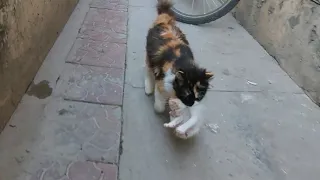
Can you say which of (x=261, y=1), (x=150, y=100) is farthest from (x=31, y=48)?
(x=261, y=1)

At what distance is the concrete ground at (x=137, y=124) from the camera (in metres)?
1.86

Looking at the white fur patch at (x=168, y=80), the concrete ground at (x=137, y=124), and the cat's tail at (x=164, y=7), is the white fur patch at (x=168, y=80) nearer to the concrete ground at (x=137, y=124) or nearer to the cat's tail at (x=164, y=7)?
the concrete ground at (x=137, y=124)

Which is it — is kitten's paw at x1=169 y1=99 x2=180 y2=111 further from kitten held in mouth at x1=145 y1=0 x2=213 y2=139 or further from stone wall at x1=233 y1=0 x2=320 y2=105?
stone wall at x1=233 y1=0 x2=320 y2=105

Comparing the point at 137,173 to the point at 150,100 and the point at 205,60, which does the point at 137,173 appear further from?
the point at 205,60

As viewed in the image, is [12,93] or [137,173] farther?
[12,93]

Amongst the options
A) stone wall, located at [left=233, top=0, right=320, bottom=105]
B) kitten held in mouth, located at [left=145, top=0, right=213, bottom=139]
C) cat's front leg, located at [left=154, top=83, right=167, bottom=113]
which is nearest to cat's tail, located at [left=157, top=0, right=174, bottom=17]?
kitten held in mouth, located at [left=145, top=0, right=213, bottom=139]

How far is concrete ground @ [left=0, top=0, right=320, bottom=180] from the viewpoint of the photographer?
1.86 metres

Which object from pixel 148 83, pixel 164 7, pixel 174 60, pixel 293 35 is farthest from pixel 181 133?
pixel 293 35

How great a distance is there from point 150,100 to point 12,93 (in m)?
0.83

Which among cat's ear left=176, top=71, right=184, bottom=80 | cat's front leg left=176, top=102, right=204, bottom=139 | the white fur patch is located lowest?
cat's front leg left=176, top=102, right=204, bottom=139

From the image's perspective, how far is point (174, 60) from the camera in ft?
6.86

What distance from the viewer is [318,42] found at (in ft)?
8.66

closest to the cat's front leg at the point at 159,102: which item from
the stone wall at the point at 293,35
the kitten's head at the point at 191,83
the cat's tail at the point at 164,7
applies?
the kitten's head at the point at 191,83

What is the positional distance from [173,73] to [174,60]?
4.1 inches
